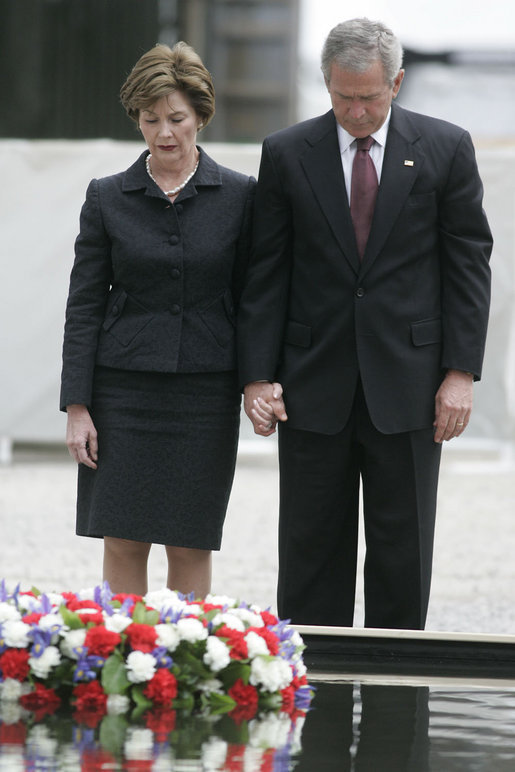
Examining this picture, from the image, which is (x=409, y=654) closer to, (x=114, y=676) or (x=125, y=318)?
(x=114, y=676)

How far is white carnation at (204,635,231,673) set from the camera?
2.19m

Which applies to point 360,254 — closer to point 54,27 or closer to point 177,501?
point 177,501

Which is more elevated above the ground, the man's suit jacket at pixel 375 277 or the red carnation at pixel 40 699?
the man's suit jacket at pixel 375 277

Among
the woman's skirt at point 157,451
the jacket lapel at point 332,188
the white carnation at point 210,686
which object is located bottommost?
the white carnation at point 210,686

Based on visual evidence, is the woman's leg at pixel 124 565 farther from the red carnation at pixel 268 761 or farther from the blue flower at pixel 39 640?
the red carnation at pixel 268 761

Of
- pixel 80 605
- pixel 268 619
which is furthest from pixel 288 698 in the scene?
pixel 80 605

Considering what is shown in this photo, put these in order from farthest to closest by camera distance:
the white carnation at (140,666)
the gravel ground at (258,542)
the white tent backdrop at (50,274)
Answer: the white tent backdrop at (50,274), the gravel ground at (258,542), the white carnation at (140,666)

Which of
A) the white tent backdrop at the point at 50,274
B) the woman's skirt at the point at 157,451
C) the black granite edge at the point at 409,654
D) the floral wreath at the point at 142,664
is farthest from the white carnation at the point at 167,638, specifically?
the white tent backdrop at the point at 50,274

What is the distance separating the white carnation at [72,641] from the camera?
2184 millimetres

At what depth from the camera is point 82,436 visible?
311 centimetres

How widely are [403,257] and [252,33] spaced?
45.7ft

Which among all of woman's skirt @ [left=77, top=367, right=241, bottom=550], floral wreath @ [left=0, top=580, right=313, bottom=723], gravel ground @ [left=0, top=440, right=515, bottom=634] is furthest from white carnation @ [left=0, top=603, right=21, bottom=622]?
gravel ground @ [left=0, top=440, right=515, bottom=634]

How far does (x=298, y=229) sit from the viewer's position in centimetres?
309

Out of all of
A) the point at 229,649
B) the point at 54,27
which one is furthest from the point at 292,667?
the point at 54,27
